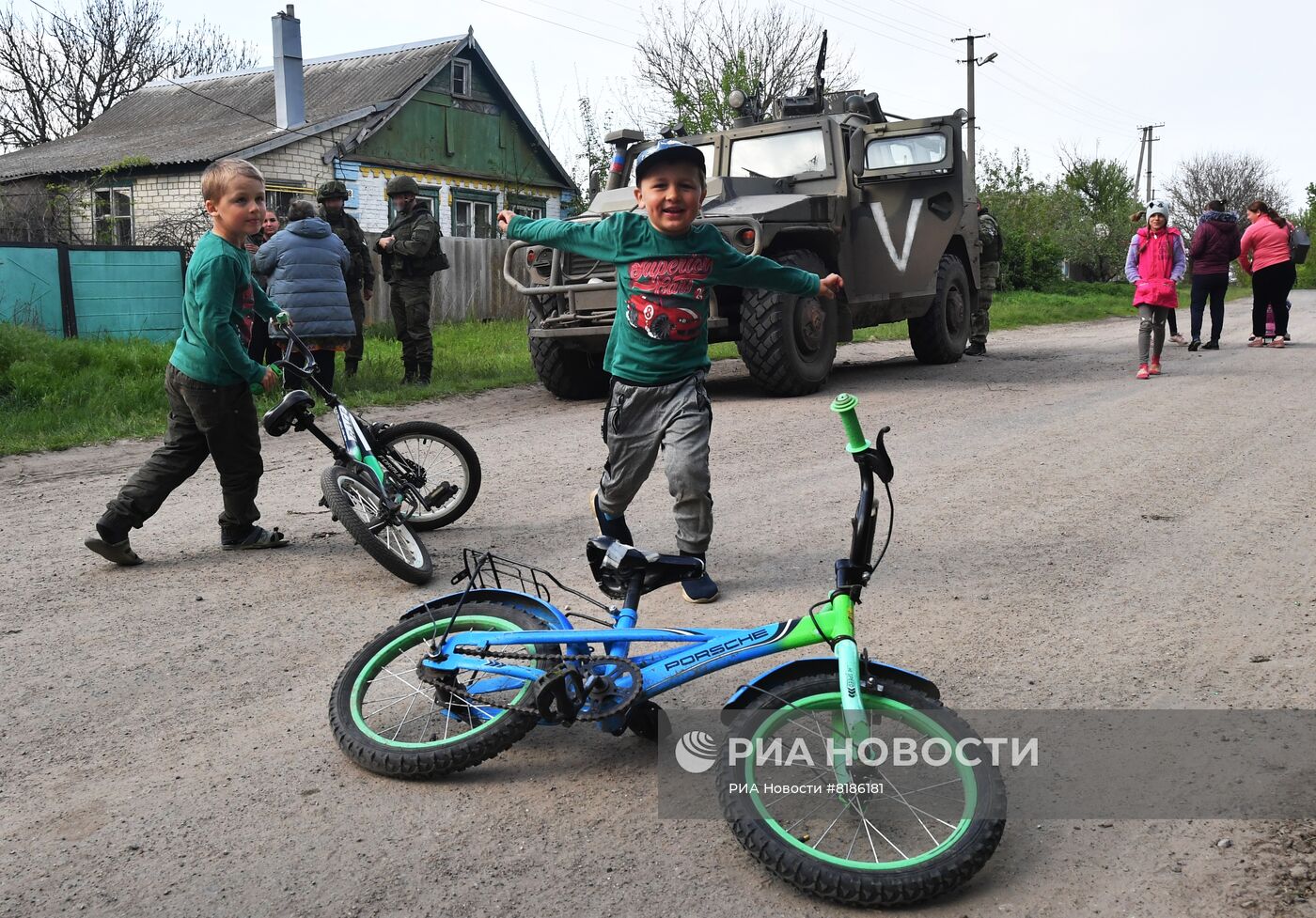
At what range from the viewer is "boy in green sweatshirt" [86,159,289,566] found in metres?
5.10

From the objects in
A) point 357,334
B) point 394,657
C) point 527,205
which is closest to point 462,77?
point 527,205

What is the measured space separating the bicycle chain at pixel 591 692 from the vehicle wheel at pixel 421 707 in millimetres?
16

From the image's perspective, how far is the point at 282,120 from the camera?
2430cm

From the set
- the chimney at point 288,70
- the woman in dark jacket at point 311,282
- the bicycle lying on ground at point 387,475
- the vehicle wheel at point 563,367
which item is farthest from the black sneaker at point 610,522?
the chimney at point 288,70

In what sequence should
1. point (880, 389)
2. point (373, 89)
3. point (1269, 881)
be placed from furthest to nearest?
point (373, 89) → point (880, 389) → point (1269, 881)

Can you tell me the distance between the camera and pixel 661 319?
4227 millimetres

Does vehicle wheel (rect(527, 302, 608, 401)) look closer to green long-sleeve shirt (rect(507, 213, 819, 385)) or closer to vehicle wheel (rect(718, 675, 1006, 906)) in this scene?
green long-sleeve shirt (rect(507, 213, 819, 385))

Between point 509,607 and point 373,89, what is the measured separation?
25.1 metres

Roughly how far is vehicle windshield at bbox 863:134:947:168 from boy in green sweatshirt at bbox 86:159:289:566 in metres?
6.88

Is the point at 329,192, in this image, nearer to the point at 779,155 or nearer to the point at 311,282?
the point at 311,282

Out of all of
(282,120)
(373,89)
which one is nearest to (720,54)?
(373,89)

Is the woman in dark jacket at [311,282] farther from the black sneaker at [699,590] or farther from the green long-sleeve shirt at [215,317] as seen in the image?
the black sneaker at [699,590]

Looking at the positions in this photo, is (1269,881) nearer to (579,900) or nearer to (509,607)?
(579,900)

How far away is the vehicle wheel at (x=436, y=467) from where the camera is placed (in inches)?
220
